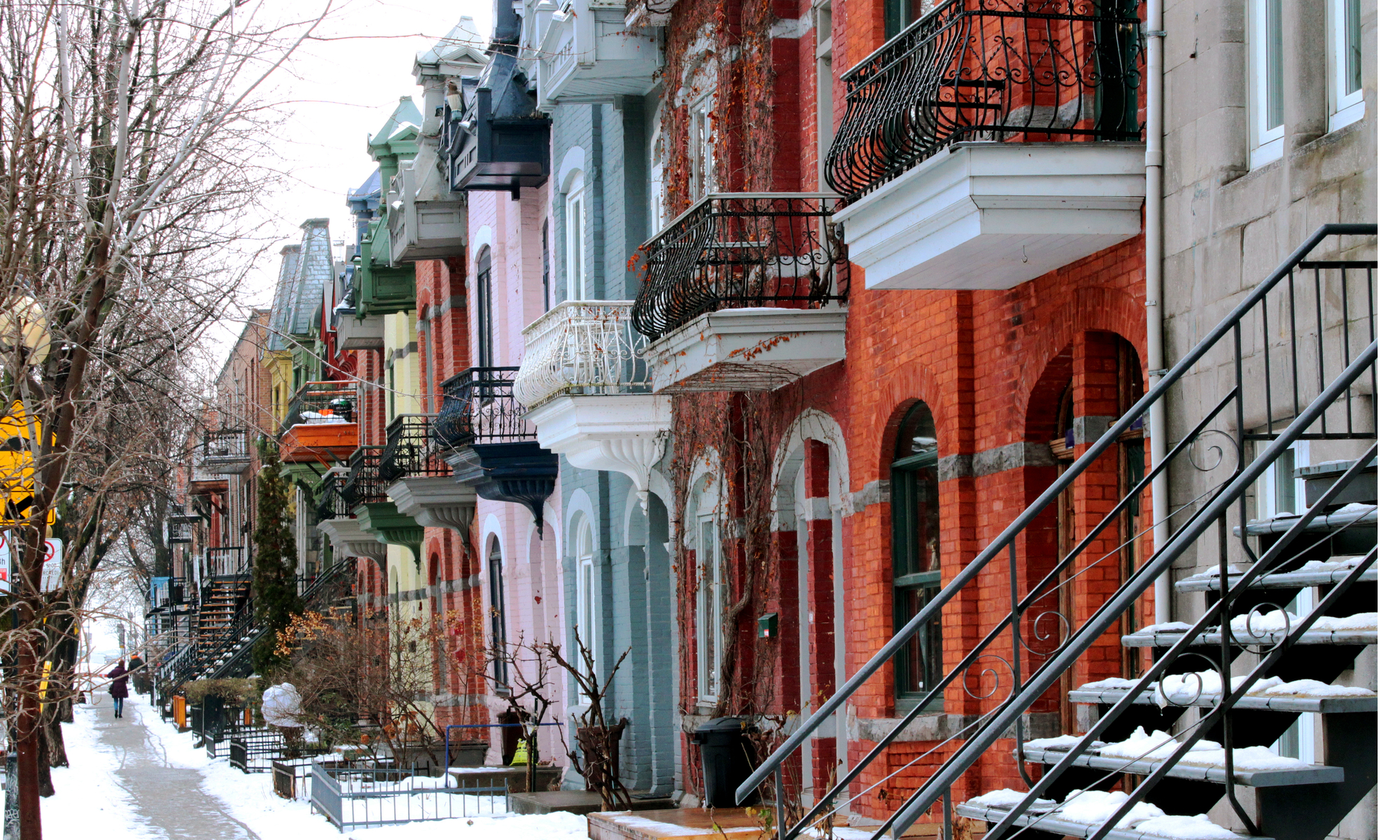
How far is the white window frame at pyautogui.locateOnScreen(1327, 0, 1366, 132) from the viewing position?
8.31 metres

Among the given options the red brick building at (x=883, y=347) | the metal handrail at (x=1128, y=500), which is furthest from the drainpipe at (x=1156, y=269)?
the metal handrail at (x=1128, y=500)

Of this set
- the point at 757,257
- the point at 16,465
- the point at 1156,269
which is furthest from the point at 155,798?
the point at 1156,269

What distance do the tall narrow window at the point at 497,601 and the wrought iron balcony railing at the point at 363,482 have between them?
15.0ft

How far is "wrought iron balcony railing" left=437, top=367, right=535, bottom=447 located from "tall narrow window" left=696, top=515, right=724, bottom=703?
4777 mm

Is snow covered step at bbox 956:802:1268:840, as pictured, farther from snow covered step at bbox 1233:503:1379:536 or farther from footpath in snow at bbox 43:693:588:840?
footpath in snow at bbox 43:693:588:840

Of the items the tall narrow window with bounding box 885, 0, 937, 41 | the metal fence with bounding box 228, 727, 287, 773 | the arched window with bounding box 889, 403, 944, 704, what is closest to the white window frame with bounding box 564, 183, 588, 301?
the tall narrow window with bounding box 885, 0, 937, 41

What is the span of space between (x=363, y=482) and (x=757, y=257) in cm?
1916

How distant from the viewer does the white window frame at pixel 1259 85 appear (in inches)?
353

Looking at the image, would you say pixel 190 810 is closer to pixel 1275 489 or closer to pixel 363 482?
pixel 363 482

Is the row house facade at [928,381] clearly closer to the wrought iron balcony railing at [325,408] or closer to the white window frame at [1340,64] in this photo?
the white window frame at [1340,64]

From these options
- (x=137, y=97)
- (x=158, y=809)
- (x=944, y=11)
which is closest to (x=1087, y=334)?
(x=944, y=11)

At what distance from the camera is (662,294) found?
594 inches

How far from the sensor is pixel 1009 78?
1014 centimetres

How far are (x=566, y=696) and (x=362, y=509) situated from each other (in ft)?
32.9
